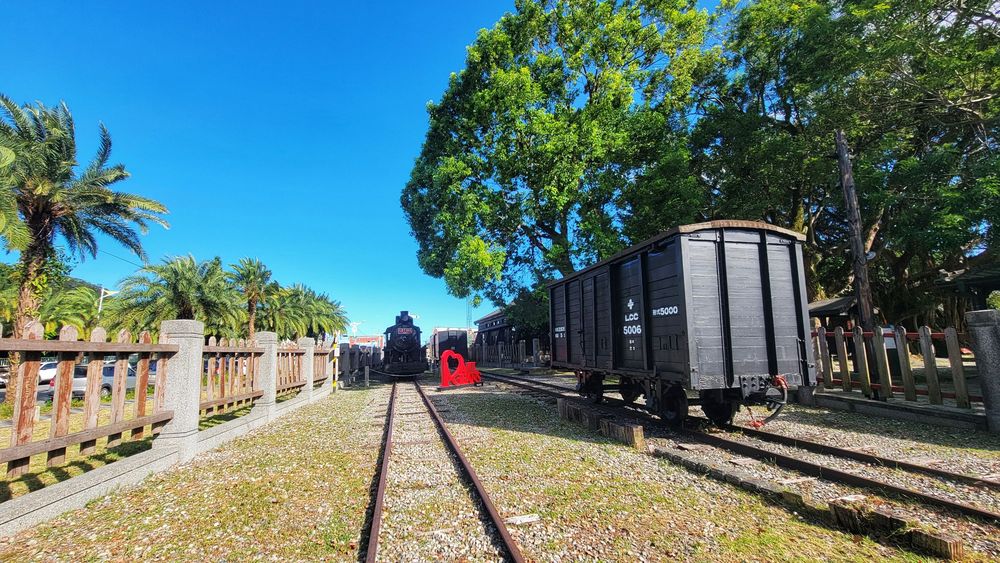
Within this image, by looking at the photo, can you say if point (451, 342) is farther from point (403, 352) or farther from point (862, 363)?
point (862, 363)

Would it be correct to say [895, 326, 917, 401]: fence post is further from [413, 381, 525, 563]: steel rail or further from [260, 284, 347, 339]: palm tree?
[260, 284, 347, 339]: palm tree

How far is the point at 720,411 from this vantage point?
7.63 meters

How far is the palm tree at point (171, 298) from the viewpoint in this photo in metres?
21.8

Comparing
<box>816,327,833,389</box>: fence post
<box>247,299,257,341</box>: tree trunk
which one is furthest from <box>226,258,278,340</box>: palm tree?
<box>816,327,833,389</box>: fence post

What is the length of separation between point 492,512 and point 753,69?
2289 centimetres

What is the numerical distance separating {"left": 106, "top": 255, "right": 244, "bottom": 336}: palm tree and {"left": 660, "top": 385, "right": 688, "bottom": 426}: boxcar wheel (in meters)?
22.3

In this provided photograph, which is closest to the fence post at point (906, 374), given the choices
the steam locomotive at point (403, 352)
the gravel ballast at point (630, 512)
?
the gravel ballast at point (630, 512)

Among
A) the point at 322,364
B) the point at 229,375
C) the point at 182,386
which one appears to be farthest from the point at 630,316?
the point at 322,364

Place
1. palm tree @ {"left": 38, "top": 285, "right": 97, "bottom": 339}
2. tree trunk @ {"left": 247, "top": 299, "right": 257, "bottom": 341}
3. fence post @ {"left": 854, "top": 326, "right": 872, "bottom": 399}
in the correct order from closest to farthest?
1. fence post @ {"left": 854, "top": 326, "right": 872, "bottom": 399}
2. palm tree @ {"left": 38, "top": 285, "right": 97, "bottom": 339}
3. tree trunk @ {"left": 247, "top": 299, "right": 257, "bottom": 341}

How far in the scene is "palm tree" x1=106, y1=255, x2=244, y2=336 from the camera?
860 inches

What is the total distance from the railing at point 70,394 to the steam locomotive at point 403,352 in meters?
16.6

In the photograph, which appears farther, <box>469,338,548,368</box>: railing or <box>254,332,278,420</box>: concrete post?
<box>469,338,548,368</box>: railing

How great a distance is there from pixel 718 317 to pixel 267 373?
9.53 m

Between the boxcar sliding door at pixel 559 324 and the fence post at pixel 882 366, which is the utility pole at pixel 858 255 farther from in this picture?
the boxcar sliding door at pixel 559 324
